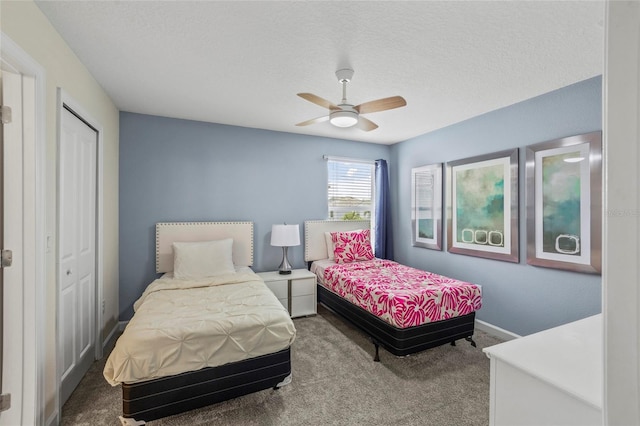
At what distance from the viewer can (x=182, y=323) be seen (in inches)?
77.8

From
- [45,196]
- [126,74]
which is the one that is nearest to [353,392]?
[45,196]

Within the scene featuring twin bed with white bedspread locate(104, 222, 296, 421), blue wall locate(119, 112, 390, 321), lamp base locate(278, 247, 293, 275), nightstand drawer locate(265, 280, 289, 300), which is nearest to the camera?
twin bed with white bedspread locate(104, 222, 296, 421)

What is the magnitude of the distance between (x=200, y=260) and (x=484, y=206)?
11.2 ft

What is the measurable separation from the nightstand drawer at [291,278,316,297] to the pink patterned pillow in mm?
530

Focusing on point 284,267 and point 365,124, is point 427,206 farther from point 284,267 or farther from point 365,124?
point 284,267

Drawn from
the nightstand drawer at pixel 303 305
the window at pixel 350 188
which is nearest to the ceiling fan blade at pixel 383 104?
the window at pixel 350 188

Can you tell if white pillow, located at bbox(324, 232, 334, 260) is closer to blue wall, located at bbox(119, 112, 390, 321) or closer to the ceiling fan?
blue wall, located at bbox(119, 112, 390, 321)

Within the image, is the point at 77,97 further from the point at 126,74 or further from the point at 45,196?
the point at 45,196

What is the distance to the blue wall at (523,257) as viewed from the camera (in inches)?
101

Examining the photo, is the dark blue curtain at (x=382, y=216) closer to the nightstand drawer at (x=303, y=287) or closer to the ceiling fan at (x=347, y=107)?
the nightstand drawer at (x=303, y=287)

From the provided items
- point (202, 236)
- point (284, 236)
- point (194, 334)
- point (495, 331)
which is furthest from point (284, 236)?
point (495, 331)

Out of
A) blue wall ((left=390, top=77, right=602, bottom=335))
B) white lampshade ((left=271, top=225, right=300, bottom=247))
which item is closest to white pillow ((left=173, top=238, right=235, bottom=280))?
white lampshade ((left=271, top=225, right=300, bottom=247))

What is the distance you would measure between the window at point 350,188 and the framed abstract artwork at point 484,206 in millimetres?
1420

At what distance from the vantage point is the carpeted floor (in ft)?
6.40
